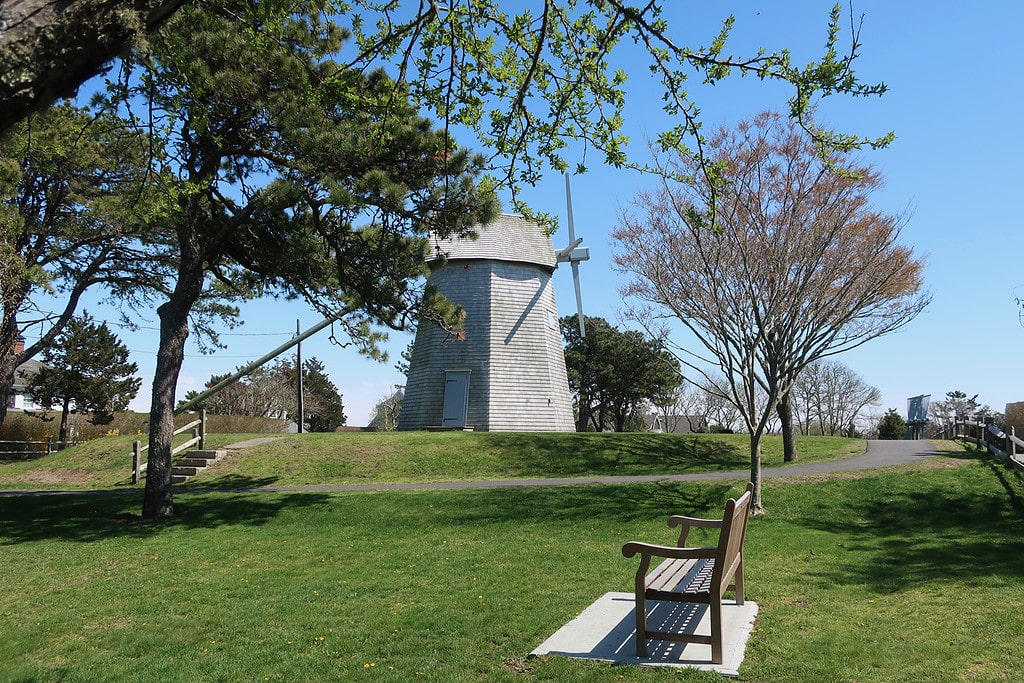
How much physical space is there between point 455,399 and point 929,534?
20018 millimetres

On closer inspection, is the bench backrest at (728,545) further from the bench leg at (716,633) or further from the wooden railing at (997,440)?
the wooden railing at (997,440)

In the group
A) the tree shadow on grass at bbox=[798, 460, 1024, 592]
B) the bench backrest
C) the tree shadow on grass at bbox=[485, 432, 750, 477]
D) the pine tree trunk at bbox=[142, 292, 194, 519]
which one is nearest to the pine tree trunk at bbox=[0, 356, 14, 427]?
the pine tree trunk at bbox=[142, 292, 194, 519]

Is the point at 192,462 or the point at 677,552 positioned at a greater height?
the point at 677,552

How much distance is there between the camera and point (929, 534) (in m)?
11.9

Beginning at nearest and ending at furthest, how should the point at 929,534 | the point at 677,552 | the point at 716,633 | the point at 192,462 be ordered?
1. the point at 716,633
2. the point at 677,552
3. the point at 929,534
4. the point at 192,462

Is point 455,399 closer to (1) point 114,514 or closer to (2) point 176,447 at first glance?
(2) point 176,447

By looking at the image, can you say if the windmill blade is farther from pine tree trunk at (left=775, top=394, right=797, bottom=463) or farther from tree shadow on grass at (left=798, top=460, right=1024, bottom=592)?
tree shadow on grass at (left=798, top=460, right=1024, bottom=592)

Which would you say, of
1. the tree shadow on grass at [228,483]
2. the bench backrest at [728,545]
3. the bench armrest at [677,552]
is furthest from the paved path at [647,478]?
the bench armrest at [677,552]

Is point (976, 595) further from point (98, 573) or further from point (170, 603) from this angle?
point (98, 573)

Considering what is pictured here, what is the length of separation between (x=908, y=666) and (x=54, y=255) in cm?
1881

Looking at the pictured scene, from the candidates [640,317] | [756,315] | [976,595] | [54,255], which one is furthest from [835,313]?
[54,255]

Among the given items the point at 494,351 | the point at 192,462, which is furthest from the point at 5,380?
the point at 494,351

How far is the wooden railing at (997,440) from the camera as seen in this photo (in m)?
16.6

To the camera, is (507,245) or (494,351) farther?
(507,245)
